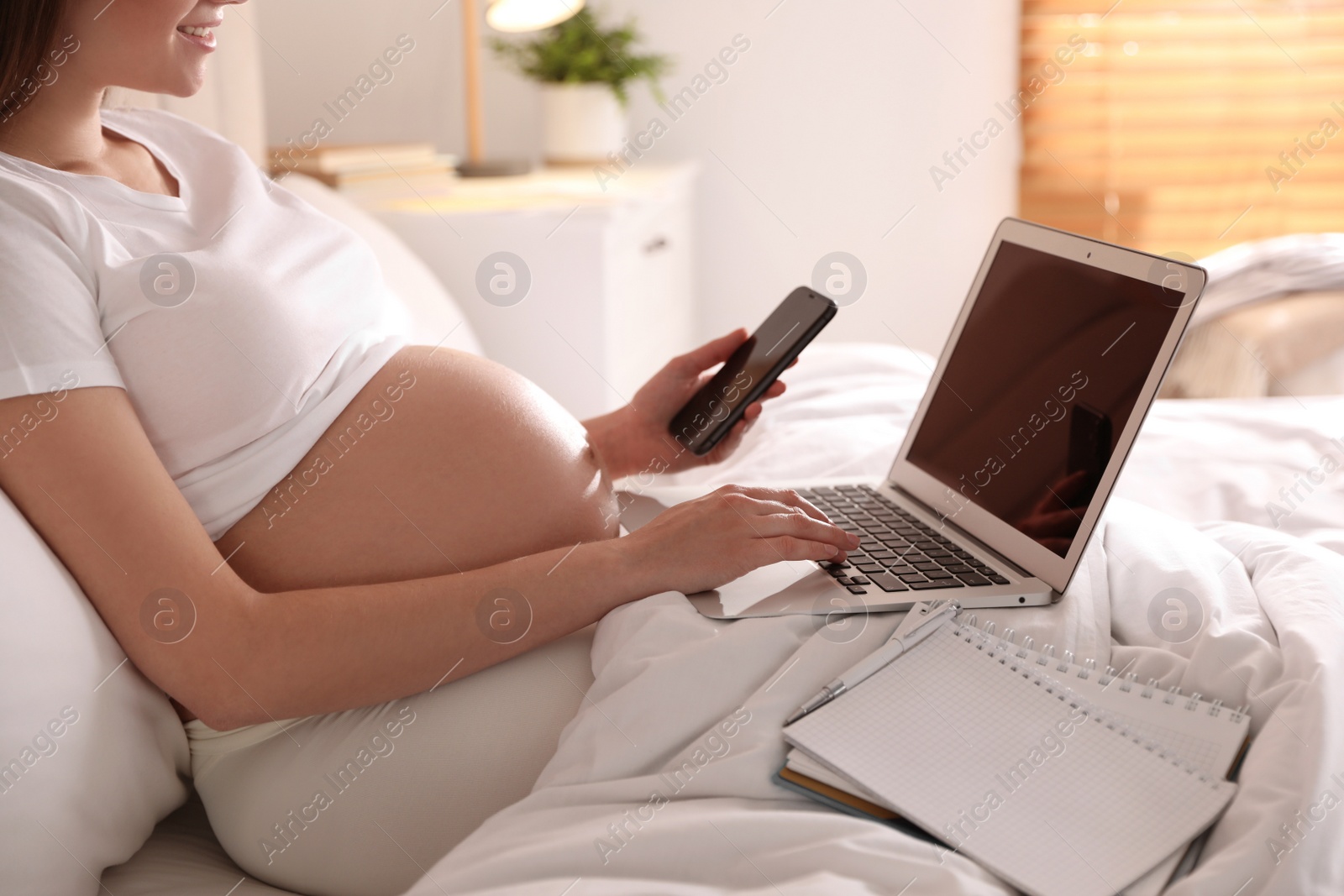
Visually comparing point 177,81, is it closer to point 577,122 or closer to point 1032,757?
point 1032,757

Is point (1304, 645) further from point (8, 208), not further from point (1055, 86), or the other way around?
point (1055, 86)

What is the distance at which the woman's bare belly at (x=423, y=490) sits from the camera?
28.9 inches

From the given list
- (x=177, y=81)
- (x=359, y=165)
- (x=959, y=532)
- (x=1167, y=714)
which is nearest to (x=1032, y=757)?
(x=1167, y=714)

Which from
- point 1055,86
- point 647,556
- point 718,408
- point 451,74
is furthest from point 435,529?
point 1055,86

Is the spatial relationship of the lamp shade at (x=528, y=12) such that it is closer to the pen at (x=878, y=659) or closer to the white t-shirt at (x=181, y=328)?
the white t-shirt at (x=181, y=328)

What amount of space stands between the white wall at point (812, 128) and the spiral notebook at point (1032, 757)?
2.42 meters

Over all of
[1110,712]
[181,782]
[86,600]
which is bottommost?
[181,782]

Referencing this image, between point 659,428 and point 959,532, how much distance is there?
0.31 meters

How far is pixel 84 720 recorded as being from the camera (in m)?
0.64

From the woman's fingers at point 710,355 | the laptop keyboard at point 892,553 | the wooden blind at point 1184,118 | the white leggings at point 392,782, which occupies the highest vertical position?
the wooden blind at point 1184,118

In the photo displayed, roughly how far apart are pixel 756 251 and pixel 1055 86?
35.5 inches

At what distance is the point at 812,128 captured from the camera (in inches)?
114

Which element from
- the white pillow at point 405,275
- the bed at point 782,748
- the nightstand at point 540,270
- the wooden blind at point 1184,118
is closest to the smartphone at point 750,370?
the bed at point 782,748

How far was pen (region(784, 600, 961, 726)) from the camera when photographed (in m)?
0.63
